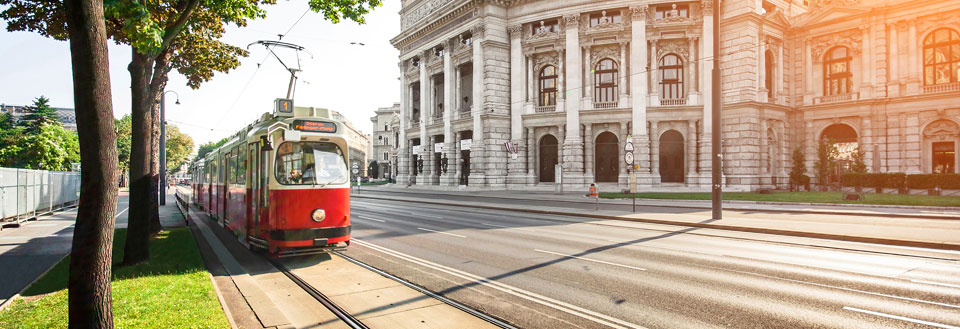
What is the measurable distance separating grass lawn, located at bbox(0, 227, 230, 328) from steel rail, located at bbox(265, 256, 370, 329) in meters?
1.40

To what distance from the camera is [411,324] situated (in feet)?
20.7

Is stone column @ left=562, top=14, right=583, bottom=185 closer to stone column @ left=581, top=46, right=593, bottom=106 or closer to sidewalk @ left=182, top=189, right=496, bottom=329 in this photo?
stone column @ left=581, top=46, right=593, bottom=106

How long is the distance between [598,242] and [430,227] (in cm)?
634

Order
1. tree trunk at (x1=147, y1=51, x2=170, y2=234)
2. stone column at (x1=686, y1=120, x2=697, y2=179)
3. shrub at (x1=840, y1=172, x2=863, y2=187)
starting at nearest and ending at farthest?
tree trunk at (x1=147, y1=51, x2=170, y2=234) < shrub at (x1=840, y1=172, x2=863, y2=187) < stone column at (x1=686, y1=120, x2=697, y2=179)

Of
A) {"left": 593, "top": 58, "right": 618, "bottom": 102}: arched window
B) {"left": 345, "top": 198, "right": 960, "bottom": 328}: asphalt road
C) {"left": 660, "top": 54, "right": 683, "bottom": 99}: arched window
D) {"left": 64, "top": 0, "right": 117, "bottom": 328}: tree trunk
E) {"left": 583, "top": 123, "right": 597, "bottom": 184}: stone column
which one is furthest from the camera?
{"left": 593, "top": 58, "right": 618, "bottom": 102}: arched window

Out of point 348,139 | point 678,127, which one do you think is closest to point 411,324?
point 348,139

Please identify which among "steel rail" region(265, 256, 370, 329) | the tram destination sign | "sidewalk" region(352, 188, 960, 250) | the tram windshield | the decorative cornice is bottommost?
"steel rail" region(265, 256, 370, 329)

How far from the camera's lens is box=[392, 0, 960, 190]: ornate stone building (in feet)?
125

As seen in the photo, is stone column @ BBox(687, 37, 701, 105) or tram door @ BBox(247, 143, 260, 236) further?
stone column @ BBox(687, 37, 701, 105)

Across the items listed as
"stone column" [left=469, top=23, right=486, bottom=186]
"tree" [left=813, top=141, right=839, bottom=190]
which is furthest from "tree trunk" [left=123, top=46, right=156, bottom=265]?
"tree" [left=813, top=141, right=839, bottom=190]

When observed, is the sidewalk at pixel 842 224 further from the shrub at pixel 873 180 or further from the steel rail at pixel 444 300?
the shrub at pixel 873 180

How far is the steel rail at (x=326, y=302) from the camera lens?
6.36 m

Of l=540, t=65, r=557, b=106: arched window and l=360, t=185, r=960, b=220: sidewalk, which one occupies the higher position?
l=540, t=65, r=557, b=106: arched window

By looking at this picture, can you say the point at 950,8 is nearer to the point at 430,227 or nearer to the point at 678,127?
the point at 678,127
